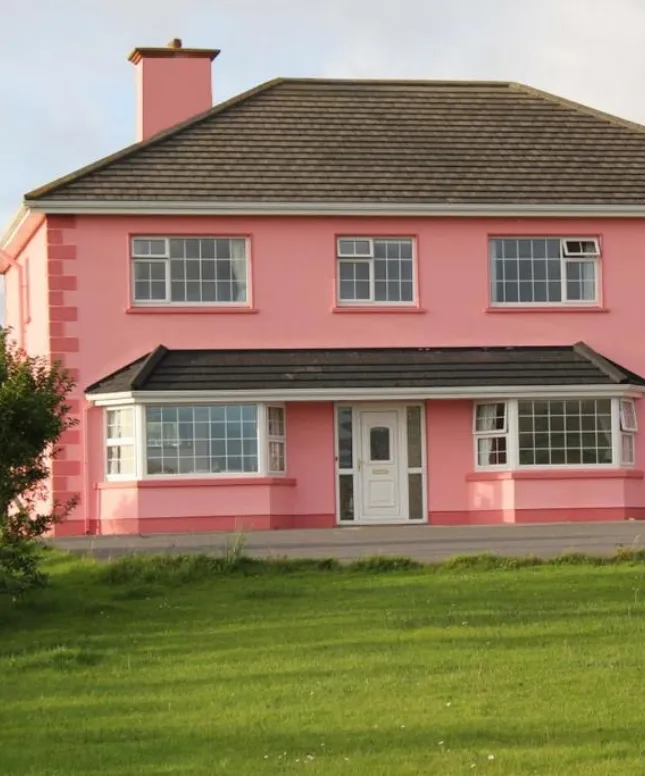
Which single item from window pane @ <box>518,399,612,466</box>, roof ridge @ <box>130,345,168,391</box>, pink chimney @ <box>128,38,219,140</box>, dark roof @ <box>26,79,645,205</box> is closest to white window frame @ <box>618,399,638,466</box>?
window pane @ <box>518,399,612,466</box>

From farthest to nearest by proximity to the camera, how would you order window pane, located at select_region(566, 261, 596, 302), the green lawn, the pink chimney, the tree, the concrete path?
the pink chimney → window pane, located at select_region(566, 261, 596, 302) → the concrete path → the tree → the green lawn

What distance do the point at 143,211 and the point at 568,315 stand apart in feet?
24.3

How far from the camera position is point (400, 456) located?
27438 millimetres

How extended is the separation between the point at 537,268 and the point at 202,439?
6564 mm

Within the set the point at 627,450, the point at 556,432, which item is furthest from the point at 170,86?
the point at 627,450

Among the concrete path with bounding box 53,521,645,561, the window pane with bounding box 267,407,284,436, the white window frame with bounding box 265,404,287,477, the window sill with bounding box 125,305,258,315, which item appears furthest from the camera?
the window sill with bounding box 125,305,258,315

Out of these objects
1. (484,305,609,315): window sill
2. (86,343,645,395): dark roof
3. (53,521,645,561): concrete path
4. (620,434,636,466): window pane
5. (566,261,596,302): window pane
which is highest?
(566,261,596,302): window pane

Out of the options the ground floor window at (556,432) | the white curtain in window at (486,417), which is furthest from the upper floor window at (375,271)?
the ground floor window at (556,432)

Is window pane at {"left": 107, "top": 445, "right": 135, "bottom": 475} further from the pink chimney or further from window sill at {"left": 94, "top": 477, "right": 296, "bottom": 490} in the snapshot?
the pink chimney

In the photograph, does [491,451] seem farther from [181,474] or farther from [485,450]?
[181,474]

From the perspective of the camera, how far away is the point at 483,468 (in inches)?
1078

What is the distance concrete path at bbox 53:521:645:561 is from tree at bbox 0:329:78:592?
4.15 meters

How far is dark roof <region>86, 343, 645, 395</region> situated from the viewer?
26422mm

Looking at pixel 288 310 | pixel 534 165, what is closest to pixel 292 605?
pixel 288 310
